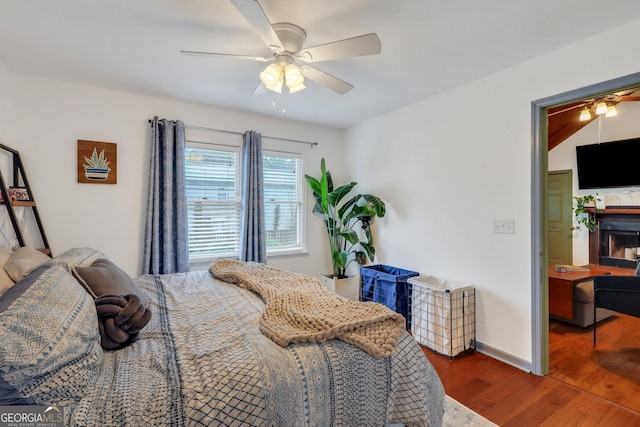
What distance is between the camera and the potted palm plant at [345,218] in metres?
3.61

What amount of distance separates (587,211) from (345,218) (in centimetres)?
372

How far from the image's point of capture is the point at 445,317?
252 centimetres

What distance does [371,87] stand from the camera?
9.18 ft

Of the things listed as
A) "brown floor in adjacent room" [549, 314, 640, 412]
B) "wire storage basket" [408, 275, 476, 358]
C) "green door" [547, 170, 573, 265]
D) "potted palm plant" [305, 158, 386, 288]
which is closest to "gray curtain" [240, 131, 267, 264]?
"potted palm plant" [305, 158, 386, 288]

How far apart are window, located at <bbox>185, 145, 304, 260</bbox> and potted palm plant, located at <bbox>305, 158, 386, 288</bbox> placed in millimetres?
311

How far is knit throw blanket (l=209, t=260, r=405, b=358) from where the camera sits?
3.94ft

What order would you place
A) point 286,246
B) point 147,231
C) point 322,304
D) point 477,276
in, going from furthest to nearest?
point 286,246, point 147,231, point 477,276, point 322,304

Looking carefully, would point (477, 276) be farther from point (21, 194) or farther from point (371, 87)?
point (21, 194)

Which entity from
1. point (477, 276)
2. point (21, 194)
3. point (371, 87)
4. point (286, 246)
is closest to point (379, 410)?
point (477, 276)

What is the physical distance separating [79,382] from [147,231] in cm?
226

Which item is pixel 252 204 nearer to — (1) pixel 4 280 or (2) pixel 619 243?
(1) pixel 4 280

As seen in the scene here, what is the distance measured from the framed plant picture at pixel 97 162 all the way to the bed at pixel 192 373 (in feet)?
5.63

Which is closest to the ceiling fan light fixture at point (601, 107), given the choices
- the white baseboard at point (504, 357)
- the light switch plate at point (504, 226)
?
the light switch plate at point (504, 226)

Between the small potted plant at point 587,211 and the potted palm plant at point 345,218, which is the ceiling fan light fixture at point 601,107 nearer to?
the small potted plant at point 587,211
